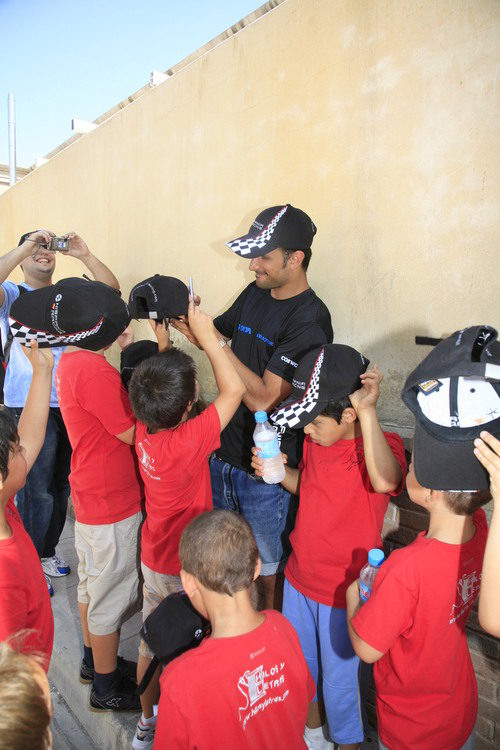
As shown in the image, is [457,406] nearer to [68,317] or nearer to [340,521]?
[340,521]

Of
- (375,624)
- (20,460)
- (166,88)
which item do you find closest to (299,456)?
(375,624)

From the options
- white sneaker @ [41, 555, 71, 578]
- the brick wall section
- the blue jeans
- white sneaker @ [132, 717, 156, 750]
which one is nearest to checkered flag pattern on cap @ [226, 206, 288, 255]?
the brick wall section

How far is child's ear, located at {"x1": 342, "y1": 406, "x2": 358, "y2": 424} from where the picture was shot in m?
2.05

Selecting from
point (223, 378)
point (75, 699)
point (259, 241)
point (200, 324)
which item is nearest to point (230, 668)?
point (223, 378)

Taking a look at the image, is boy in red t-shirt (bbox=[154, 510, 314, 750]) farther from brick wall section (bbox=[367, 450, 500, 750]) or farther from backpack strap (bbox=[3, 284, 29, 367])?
backpack strap (bbox=[3, 284, 29, 367])

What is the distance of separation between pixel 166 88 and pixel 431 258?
2758 millimetres

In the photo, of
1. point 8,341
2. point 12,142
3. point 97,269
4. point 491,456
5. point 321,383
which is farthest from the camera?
point 12,142

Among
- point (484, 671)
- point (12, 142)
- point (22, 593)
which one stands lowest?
point (484, 671)

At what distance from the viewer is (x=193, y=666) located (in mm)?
1417

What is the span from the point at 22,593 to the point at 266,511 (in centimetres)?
119

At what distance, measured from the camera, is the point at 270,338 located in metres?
2.57

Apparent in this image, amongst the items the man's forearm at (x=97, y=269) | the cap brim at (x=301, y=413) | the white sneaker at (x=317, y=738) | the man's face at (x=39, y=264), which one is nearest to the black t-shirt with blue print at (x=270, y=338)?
the cap brim at (x=301, y=413)

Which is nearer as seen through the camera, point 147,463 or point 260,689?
point 260,689

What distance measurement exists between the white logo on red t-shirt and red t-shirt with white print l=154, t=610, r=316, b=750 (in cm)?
50
